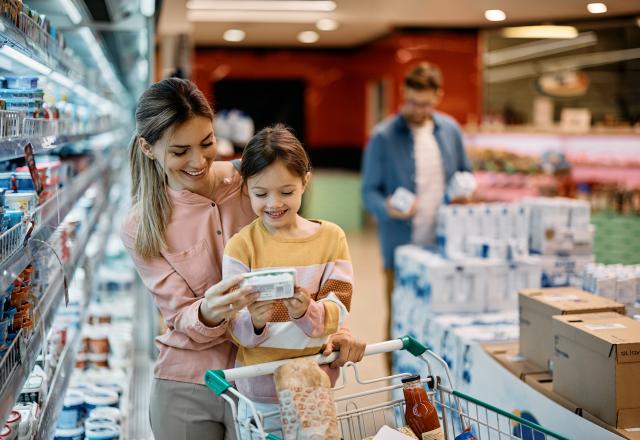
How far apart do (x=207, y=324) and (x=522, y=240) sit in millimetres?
2409

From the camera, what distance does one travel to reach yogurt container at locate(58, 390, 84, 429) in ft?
9.73

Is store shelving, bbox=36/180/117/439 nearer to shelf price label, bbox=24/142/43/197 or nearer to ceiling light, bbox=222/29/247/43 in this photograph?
shelf price label, bbox=24/142/43/197

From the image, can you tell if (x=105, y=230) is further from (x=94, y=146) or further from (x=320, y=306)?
(x=320, y=306)

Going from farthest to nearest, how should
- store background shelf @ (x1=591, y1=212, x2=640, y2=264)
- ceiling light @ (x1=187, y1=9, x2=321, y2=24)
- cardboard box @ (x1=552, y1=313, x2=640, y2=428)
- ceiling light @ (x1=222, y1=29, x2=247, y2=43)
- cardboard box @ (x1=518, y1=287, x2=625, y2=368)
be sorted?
1. ceiling light @ (x1=222, y1=29, x2=247, y2=43)
2. ceiling light @ (x1=187, y1=9, x2=321, y2=24)
3. store background shelf @ (x1=591, y1=212, x2=640, y2=264)
4. cardboard box @ (x1=518, y1=287, x2=625, y2=368)
5. cardboard box @ (x1=552, y1=313, x2=640, y2=428)

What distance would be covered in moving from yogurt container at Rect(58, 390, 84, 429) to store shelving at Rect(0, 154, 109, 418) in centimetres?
50

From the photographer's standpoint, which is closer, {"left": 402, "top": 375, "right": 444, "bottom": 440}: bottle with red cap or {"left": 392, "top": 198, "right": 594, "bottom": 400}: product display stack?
{"left": 402, "top": 375, "right": 444, "bottom": 440}: bottle with red cap

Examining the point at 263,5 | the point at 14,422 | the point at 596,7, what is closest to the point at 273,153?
the point at 14,422

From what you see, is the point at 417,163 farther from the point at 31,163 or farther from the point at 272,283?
the point at 272,283

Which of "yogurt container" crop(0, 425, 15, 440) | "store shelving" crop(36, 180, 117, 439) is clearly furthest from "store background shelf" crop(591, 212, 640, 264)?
"yogurt container" crop(0, 425, 15, 440)

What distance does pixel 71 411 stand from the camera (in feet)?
9.83

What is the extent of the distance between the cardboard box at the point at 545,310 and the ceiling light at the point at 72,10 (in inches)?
92.2

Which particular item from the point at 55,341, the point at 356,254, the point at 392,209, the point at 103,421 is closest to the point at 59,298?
the point at 55,341

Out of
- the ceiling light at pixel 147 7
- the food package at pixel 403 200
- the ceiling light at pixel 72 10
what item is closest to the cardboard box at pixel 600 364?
the food package at pixel 403 200

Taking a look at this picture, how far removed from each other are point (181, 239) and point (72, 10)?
2.36 m
